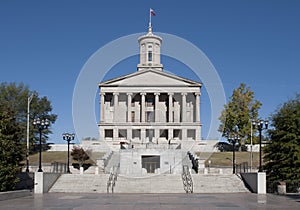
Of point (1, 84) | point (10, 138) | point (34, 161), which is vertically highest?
point (1, 84)

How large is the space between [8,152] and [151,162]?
2531 cm

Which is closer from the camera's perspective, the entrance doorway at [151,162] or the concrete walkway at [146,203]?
the concrete walkway at [146,203]

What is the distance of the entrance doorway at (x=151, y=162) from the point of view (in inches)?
1912

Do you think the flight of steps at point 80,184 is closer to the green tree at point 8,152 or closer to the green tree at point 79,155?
the green tree at point 8,152

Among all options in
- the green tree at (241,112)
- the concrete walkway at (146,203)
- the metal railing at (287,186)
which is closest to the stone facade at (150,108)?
the green tree at (241,112)

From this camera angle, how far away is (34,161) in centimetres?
5381

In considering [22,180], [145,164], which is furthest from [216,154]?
[22,180]

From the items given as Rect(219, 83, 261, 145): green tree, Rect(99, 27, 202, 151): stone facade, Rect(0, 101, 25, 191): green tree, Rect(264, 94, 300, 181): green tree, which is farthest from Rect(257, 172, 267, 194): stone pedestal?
Rect(99, 27, 202, 151): stone facade

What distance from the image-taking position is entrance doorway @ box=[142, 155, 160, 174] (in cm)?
4856

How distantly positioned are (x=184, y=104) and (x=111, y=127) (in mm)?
13506

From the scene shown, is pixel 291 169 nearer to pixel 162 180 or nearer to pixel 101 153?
pixel 162 180

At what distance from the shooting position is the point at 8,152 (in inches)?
1017

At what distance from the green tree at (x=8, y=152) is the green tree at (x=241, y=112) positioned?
138 ft

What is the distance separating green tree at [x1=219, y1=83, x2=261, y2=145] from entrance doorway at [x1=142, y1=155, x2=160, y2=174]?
18937mm
